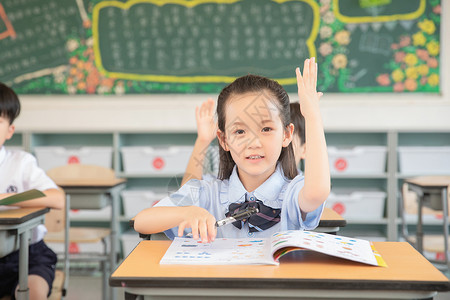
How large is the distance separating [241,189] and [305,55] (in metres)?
2.76

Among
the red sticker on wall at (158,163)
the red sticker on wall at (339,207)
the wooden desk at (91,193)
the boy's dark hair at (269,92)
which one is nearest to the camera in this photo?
the boy's dark hair at (269,92)

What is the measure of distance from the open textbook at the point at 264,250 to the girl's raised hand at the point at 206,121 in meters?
0.53

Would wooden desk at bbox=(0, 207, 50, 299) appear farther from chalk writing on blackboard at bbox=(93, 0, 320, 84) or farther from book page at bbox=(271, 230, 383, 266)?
chalk writing on blackboard at bbox=(93, 0, 320, 84)

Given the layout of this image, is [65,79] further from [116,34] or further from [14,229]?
[14,229]

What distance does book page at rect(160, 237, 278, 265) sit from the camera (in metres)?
0.86

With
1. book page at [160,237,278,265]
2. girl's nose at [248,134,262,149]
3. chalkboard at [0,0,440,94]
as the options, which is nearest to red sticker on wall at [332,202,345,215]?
chalkboard at [0,0,440,94]

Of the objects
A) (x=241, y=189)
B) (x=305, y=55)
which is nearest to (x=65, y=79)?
(x=305, y=55)

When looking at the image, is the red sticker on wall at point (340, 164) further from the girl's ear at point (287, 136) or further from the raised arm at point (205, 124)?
the girl's ear at point (287, 136)

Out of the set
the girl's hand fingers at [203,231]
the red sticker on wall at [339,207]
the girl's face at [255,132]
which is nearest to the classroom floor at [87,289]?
the red sticker on wall at [339,207]

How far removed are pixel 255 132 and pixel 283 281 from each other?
1.65 feet

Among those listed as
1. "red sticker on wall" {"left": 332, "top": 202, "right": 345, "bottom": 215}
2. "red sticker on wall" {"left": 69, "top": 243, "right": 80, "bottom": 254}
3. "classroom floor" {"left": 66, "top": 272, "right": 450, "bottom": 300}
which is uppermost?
"red sticker on wall" {"left": 332, "top": 202, "right": 345, "bottom": 215}

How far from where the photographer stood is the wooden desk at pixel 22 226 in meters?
1.40

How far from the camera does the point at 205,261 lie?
0.87 m

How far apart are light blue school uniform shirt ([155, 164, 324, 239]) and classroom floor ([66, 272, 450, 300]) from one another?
5.28 feet
